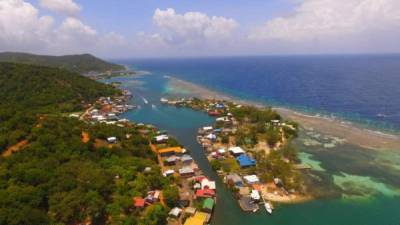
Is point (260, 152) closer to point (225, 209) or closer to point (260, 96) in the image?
point (225, 209)

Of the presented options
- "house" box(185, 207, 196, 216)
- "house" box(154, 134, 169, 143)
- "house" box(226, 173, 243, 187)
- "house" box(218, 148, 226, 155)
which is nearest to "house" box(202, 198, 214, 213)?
"house" box(185, 207, 196, 216)

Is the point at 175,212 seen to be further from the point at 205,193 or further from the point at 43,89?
the point at 43,89

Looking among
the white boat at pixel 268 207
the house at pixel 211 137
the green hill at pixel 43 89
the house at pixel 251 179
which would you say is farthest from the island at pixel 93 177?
the green hill at pixel 43 89

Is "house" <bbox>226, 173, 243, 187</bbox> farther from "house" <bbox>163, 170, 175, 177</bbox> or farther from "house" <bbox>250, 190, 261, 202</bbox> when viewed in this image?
"house" <bbox>163, 170, 175, 177</bbox>

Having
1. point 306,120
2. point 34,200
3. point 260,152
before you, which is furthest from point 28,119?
point 306,120

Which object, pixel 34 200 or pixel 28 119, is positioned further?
pixel 28 119

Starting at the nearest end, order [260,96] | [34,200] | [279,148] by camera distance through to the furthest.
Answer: [34,200], [279,148], [260,96]
